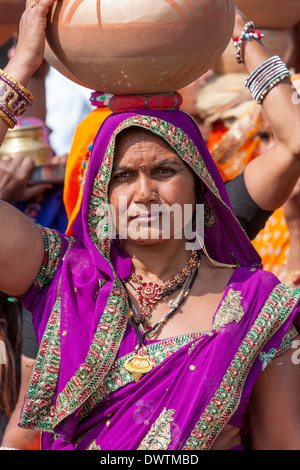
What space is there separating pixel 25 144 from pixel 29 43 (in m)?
1.83

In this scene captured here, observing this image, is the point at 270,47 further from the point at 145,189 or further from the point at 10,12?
the point at 145,189

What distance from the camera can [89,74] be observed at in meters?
2.48

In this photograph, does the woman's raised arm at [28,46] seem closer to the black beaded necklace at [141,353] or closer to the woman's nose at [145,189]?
the woman's nose at [145,189]

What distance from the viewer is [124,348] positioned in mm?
2539

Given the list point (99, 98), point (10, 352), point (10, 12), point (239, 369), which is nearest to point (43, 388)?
point (239, 369)

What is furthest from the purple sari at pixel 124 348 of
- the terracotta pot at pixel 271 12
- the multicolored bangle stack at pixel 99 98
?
the terracotta pot at pixel 271 12

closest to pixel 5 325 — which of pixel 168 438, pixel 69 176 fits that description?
pixel 69 176

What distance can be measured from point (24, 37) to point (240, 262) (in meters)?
1.04

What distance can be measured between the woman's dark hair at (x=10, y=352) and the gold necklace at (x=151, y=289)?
154 centimetres

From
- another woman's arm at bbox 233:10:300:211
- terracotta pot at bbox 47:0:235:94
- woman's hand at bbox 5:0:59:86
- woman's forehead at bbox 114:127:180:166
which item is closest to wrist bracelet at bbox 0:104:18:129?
woman's hand at bbox 5:0:59:86

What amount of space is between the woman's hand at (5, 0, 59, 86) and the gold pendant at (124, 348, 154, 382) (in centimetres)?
92

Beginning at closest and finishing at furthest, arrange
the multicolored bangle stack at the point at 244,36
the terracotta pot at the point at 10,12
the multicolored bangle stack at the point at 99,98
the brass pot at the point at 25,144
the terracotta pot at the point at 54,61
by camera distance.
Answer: the terracotta pot at the point at 54,61 → the multicolored bangle stack at the point at 244,36 → the multicolored bangle stack at the point at 99,98 → the terracotta pot at the point at 10,12 → the brass pot at the point at 25,144

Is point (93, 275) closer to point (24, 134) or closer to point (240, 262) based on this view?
point (240, 262)

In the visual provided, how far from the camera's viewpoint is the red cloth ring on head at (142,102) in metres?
2.57
